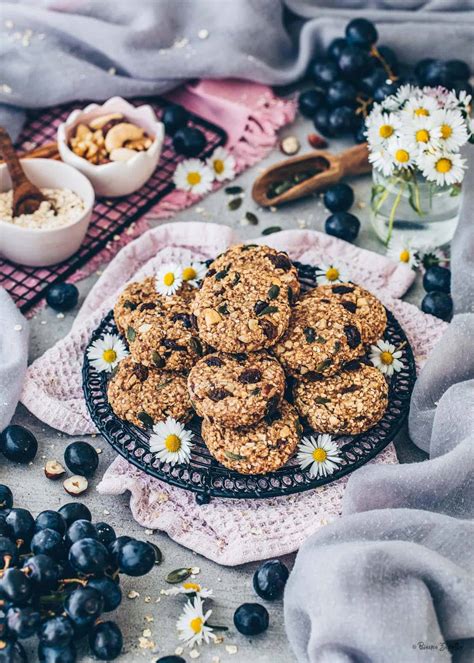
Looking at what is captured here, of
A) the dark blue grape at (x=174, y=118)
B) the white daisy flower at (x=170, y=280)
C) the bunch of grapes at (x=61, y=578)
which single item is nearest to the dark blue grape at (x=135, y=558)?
the bunch of grapes at (x=61, y=578)

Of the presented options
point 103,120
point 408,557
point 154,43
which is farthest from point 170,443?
point 154,43

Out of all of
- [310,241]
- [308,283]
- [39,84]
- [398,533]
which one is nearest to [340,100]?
[310,241]

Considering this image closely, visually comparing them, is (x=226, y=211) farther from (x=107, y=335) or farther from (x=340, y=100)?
(x=107, y=335)

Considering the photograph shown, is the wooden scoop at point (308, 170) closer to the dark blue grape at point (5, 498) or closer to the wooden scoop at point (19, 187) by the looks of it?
the wooden scoop at point (19, 187)

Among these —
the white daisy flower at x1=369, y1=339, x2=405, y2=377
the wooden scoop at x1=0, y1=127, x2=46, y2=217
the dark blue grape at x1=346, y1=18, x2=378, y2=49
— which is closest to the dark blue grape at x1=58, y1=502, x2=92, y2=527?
the white daisy flower at x1=369, y1=339, x2=405, y2=377

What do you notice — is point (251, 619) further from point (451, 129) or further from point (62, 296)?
point (451, 129)

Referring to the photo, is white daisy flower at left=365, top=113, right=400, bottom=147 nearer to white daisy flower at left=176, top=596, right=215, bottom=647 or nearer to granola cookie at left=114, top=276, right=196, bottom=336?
granola cookie at left=114, top=276, right=196, bottom=336
